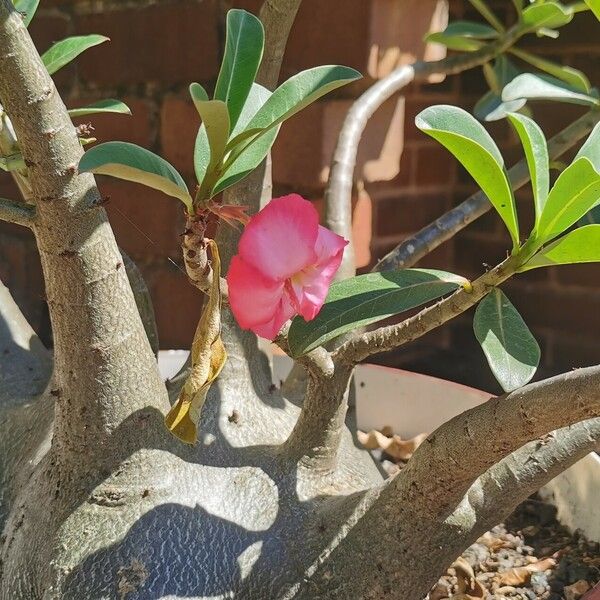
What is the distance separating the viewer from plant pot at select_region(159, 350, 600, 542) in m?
0.87

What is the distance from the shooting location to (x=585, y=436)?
61 centimetres

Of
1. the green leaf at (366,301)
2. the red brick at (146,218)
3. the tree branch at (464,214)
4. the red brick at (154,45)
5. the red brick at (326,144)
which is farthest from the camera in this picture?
the red brick at (146,218)

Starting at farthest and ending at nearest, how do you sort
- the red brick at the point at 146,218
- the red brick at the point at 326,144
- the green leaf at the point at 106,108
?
the red brick at the point at 146,218 < the red brick at the point at 326,144 < the green leaf at the point at 106,108

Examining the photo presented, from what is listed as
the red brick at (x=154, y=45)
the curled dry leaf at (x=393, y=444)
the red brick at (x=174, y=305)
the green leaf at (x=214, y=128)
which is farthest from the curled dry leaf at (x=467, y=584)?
the red brick at (x=154, y=45)

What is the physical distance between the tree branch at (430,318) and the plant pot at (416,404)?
0.33 metres

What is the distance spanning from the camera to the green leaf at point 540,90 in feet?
2.49

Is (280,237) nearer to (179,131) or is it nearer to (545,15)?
(545,15)

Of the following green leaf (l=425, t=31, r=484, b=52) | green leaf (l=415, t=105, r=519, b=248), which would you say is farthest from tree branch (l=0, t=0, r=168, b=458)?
green leaf (l=425, t=31, r=484, b=52)

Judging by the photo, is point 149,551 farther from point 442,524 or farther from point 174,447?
point 442,524

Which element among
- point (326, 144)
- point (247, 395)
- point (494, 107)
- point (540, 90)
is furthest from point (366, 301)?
point (326, 144)

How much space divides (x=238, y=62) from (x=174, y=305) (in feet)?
3.23

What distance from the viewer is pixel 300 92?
51 centimetres

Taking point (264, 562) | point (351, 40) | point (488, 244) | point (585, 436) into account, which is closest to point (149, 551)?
point (264, 562)

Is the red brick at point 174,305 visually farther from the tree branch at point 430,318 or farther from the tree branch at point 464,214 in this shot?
the tree branch at point 430,318
